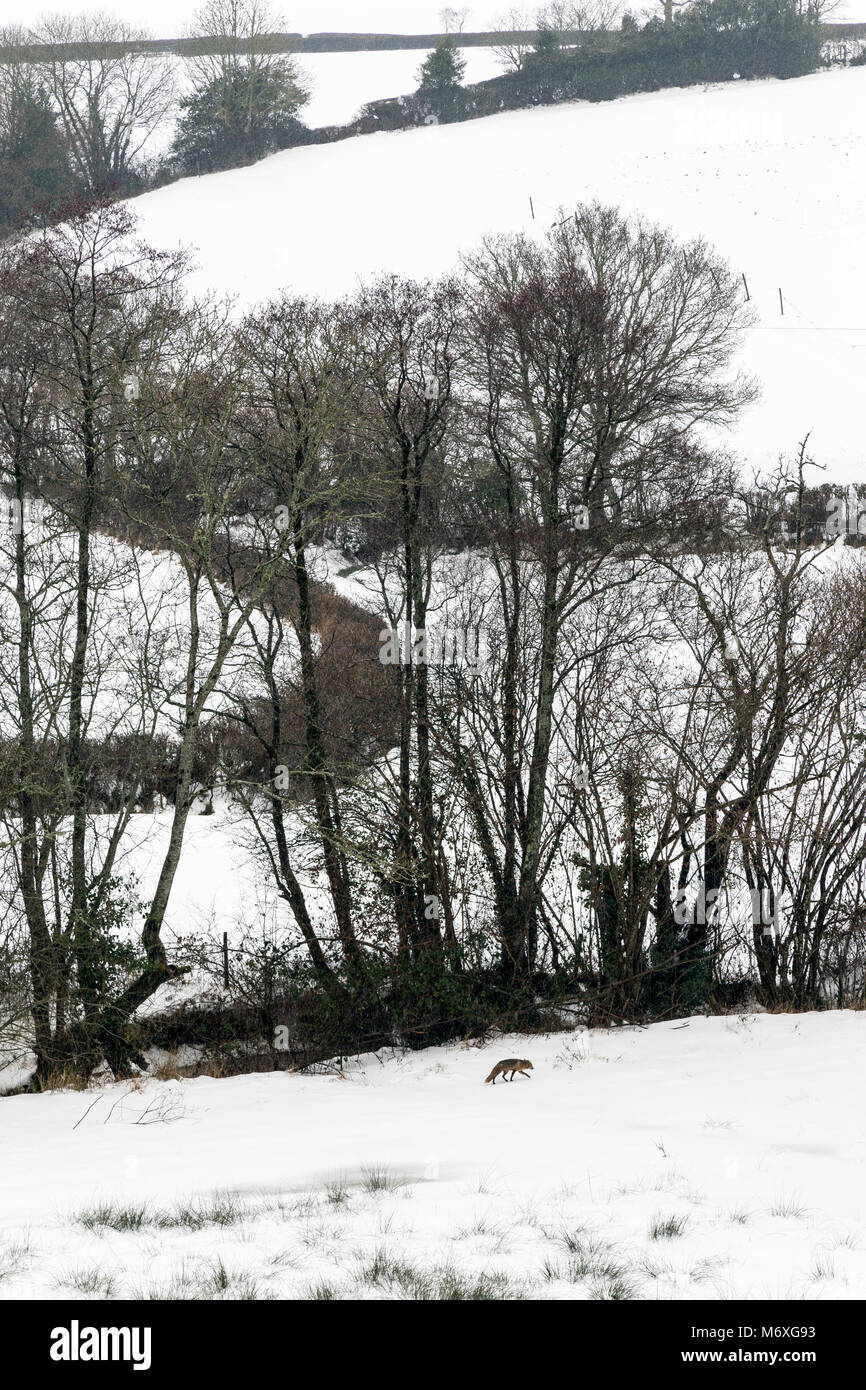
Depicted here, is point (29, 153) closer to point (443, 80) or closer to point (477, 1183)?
point (443, 80)

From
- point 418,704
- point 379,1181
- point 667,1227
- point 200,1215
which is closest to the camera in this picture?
point 667,1227

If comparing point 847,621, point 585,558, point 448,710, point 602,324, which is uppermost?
point 602,324

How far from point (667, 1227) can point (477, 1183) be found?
1.66m

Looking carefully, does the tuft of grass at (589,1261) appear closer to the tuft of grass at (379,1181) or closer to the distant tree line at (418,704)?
the tuft of grass at (379,1181)

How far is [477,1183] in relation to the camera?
755 cm

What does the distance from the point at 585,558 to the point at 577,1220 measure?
10748 mm

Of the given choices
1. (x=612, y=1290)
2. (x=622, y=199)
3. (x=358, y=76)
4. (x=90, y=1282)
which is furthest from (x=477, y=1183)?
(x=358, y=76)

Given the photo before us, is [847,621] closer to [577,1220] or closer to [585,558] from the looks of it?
[585,558]

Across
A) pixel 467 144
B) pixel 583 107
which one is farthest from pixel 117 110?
pixel 583 107

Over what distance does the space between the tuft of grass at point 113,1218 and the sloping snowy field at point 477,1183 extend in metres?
0.01

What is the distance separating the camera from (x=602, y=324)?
18.1 metres

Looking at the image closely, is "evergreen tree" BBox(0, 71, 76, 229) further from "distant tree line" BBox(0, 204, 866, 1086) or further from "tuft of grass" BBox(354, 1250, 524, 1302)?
"tuft of grass" BBox(354, 1250, 524, 1302)

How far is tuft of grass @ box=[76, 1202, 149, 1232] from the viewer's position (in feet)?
21.7

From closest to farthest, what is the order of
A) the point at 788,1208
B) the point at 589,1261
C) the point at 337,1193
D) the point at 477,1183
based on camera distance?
the point at 589,1261, the point at 788,1208, the point at 337,1193, the point at 477,1183
